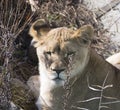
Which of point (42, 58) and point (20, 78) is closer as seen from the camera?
point (42, 58)

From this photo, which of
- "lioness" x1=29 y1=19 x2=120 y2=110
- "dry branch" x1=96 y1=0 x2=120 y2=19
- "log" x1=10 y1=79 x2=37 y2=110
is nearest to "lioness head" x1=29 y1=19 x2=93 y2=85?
"lioness" x1=29 y1=19 x2=120 y2=110

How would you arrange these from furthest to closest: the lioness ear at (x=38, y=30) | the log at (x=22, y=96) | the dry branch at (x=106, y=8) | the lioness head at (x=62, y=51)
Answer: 1. the dry branch at (x=106, y=8)
2. the log at (x=22, y=96)
3. the lioness ear at (x=38, y=30)
4. the lioness head at (x=62, y=51)

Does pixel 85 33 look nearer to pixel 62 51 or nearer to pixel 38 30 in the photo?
pixel 62 51

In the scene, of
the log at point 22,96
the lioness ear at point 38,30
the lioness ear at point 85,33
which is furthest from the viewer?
the log at point 22,96

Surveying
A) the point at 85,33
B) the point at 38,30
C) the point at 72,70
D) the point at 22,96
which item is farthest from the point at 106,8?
the point at 72,70

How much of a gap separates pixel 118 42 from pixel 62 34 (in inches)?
66.6

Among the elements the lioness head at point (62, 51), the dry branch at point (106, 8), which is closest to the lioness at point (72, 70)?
the lioness head at point (62, 51)

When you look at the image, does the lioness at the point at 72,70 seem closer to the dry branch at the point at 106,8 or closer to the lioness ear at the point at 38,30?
the lioness ear at the point at 38,30

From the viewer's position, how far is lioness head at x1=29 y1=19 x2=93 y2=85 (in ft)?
11.4

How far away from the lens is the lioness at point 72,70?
3.52 metres

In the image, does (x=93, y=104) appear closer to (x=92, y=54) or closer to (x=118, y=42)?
(x=92, y=54)

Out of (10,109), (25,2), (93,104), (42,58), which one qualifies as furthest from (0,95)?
(25,2)

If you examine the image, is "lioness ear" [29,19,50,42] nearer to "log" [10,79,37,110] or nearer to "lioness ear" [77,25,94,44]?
"lioness ear" [77,25,94,44]

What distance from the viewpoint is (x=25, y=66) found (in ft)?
15.7
